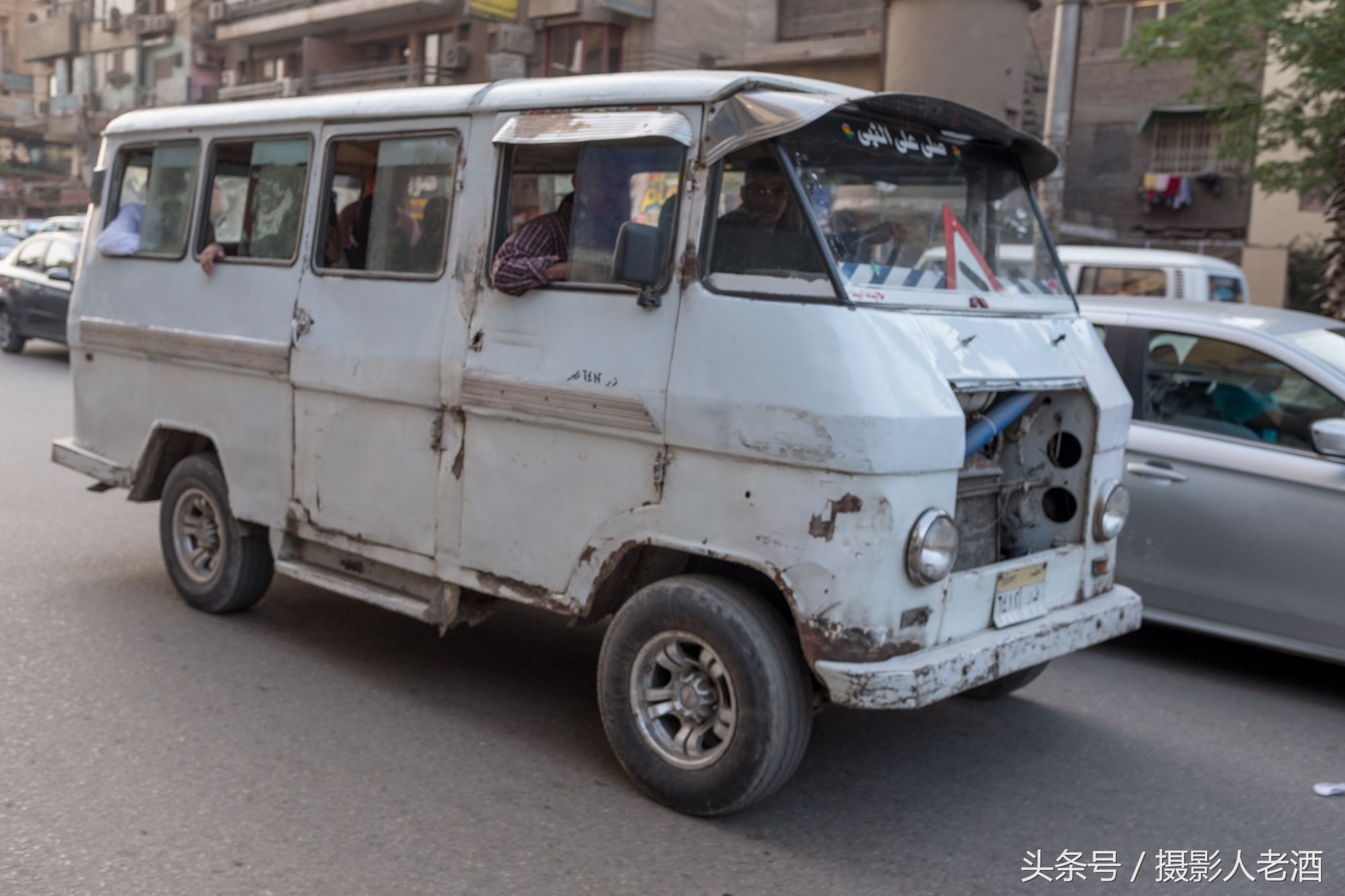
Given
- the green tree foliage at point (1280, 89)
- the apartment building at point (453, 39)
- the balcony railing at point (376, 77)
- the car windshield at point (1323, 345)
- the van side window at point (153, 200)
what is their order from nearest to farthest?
the car windshield at point (1323, 345), the van side window at point (153, 200), the green tree foliage at point (1280, 89), the apartment building at point (453, 39), the balcony railing at point (376, 77)

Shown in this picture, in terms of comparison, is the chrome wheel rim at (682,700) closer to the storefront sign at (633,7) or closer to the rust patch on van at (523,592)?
the rust patch on van at (523,592)

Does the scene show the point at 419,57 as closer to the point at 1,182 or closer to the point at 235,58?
the point at 235,58

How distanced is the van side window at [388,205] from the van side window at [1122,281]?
23.6 feet

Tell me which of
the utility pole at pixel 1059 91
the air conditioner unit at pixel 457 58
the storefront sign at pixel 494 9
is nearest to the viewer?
the utility pole at pixel 1059 91

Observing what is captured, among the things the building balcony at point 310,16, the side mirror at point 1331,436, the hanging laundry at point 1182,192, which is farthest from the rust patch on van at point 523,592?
the building balcony at point 310,16

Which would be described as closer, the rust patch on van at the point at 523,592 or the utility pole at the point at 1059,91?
the rust patch on van at the point at 523,592

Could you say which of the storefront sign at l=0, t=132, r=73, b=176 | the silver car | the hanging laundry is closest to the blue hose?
the silver car

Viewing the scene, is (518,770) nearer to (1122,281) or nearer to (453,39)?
(1122,281)

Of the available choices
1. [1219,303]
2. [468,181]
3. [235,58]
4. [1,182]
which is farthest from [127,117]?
[1,182]

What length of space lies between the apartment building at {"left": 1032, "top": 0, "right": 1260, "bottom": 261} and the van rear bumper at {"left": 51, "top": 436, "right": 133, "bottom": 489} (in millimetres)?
19524

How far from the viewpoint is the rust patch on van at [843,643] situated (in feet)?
12.3

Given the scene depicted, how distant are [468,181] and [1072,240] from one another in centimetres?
2060

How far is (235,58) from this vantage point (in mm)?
38438

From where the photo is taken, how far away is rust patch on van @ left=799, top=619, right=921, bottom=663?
3.75 metres
